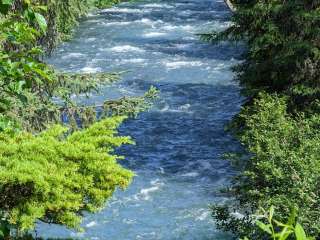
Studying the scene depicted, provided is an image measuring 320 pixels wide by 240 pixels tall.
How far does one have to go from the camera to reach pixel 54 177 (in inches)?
259

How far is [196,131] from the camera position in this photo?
71.8ft

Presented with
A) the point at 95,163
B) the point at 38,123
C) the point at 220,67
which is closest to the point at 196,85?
the point at 220,67

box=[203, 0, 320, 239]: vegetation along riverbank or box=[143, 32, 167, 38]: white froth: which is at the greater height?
box=[203, 0, 320, 239]: vegetation along riverbank

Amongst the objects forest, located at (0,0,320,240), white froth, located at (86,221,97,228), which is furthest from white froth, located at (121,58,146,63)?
white froth, located at (86,221,97,228)

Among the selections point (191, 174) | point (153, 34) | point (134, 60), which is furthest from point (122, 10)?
point (191, 174)

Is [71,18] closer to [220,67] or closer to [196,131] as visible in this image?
[196,131]

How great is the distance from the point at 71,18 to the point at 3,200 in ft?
29.1

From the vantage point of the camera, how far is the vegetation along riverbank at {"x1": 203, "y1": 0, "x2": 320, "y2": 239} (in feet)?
35.6

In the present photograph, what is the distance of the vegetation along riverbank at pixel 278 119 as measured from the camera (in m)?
10.9

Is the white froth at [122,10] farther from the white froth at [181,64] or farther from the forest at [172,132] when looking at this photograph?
the white froth at [181,64]

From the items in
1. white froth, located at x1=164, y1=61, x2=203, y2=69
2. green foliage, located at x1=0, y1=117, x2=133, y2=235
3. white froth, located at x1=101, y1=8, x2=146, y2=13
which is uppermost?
green foliage, located at x1=0, y1=117, x2=133, y2=235

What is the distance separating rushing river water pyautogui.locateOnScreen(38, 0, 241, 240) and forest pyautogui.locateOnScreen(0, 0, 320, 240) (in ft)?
0.25

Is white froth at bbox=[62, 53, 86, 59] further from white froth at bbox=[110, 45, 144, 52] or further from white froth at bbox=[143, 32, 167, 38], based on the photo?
white froth at bbox=[143, 32, 167, 38]

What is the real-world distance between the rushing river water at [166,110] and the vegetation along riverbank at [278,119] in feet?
4.49
